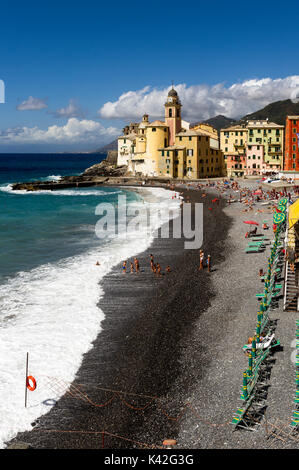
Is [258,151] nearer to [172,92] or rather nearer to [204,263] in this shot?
[172,92]

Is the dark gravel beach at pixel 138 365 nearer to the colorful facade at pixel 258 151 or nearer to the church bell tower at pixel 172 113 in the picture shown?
the colorful facade at pixel 258 151

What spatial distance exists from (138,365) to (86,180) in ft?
317

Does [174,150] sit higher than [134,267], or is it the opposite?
[174,150]

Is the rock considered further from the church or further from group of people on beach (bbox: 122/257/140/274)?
the church

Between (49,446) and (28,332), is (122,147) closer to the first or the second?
(28,332)

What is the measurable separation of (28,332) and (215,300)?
957 centimetres

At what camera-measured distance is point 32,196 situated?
83.1 meters

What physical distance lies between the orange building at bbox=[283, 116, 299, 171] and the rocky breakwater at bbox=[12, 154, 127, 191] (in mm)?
42642

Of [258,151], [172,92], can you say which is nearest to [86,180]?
[172,92]

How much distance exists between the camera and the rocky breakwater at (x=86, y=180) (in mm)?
98125

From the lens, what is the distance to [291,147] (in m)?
82.6

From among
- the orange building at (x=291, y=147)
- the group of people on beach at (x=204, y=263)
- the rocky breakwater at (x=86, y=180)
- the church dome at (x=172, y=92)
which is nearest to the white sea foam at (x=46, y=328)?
the group of people on beach at (x=204, y=263)

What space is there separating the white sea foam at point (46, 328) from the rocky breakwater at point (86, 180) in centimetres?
7006
